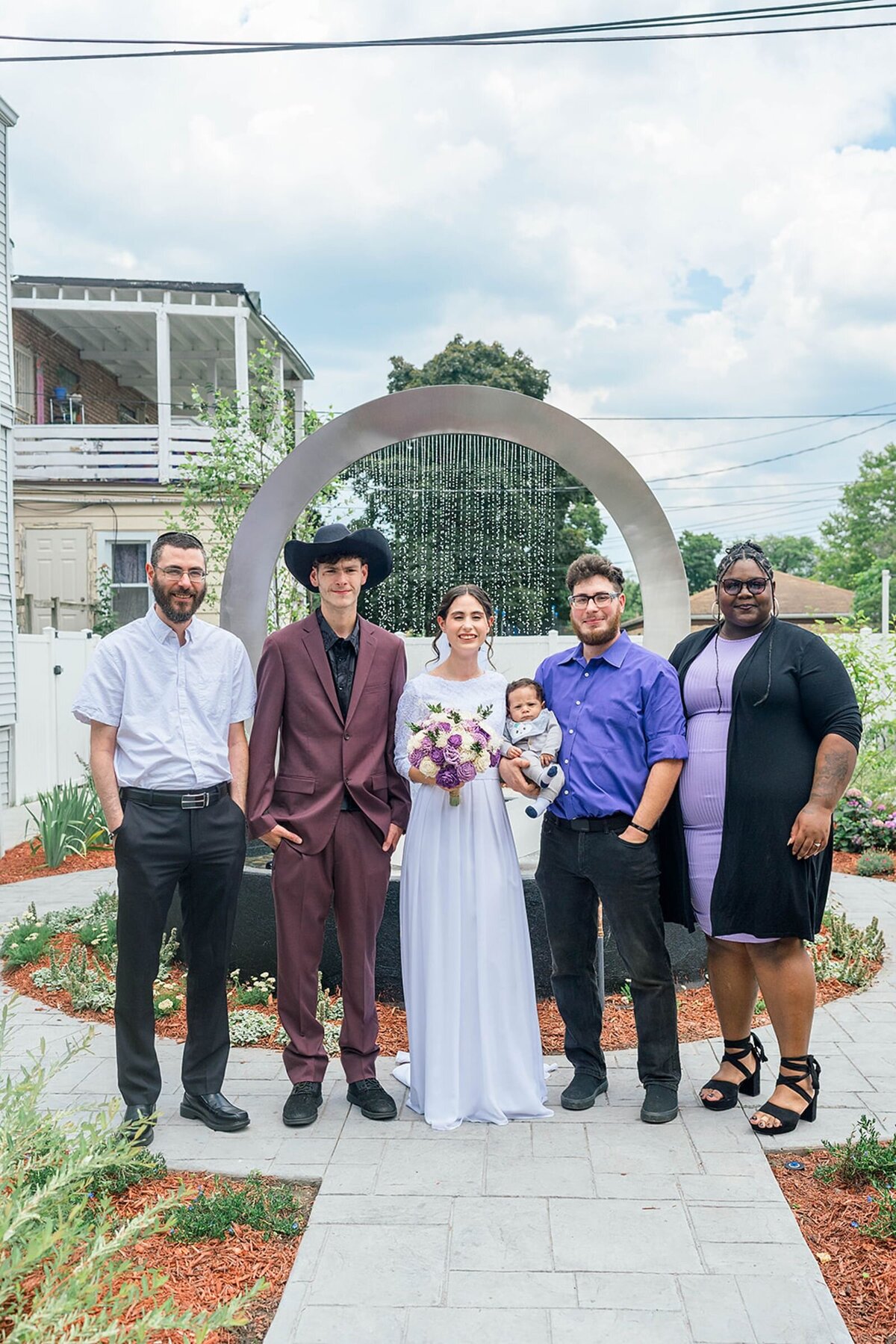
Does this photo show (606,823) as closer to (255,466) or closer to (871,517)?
(255,466)

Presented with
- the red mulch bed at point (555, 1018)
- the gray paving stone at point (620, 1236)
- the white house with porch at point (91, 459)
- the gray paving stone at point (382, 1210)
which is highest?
the white house with porch at point (91, 459)

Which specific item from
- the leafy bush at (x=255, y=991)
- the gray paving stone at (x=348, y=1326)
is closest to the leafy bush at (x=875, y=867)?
the leafy bush at (x=255, y=991)

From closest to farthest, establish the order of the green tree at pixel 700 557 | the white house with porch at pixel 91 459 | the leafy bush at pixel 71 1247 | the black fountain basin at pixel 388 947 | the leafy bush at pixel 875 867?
1. the leafy bush at pixel 71 1247
2. the black fountain basin at pixel 388 947
3. the leafy bush at pixel 875 867
4. the white house with porch at pixel 91 459
5. the green tree at pixel 700 557

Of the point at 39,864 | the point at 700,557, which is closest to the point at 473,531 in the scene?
the point at 39,864

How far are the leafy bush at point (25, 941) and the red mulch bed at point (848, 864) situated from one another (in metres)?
5.95

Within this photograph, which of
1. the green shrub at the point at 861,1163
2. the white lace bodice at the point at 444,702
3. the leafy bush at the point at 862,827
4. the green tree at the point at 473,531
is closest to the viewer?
the green shrub at the point at 861,1163

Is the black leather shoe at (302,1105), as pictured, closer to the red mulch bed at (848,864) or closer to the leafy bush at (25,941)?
the leafy bush at (25,941)

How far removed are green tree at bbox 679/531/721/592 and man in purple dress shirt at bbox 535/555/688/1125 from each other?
74.5 metres

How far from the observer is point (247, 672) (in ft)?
13.4

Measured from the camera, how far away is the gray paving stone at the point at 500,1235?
2957mm

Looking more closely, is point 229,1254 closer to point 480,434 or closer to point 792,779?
point 792,779

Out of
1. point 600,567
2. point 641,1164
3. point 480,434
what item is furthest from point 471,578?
point 641,1164

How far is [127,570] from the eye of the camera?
665 inches

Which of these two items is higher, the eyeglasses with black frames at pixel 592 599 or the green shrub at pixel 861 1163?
the eyeglasses with black frames at pixel 592 599
